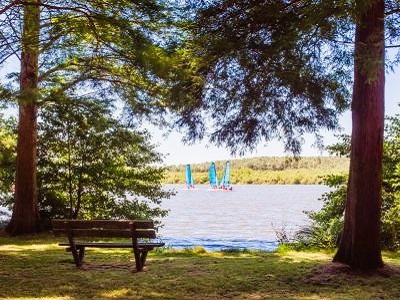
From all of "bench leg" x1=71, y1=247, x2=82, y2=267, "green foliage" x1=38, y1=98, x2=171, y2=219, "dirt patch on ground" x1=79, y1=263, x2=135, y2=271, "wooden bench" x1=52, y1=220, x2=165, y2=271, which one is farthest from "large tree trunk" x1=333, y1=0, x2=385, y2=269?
"green foliage" x1=38, y1=98, x2=171, y2=219

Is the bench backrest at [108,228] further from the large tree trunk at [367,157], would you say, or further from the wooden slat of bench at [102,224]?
the large tree trunk at [367,157]

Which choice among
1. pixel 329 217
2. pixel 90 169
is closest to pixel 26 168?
pixel 90 169

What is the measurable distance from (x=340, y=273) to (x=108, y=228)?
3206 millimetres

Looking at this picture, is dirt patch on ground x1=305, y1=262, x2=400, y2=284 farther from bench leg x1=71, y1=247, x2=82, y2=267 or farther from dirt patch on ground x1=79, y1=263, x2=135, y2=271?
bench leg x1=71, y1=247, x2=82, y2=267

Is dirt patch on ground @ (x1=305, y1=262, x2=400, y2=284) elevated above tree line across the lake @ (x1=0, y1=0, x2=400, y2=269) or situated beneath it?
situated beneath

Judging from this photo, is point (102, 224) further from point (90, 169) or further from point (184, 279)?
point (90, 169)

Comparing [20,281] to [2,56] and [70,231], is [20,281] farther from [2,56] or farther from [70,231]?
[2,56]

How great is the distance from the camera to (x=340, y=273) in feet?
24.3

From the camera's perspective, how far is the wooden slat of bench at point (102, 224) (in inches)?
298

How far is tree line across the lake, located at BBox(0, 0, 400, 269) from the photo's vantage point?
764 centimetres

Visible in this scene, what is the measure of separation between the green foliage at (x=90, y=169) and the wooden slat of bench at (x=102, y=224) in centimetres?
664

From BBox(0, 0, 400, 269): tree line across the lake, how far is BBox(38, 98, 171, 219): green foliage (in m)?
0.03

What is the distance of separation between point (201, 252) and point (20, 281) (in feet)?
12.8

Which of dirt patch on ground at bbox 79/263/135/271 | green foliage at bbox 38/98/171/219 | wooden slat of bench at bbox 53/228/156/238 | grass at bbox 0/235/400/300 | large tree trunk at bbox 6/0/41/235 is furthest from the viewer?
green foliage at bbox 38/98/171/219
